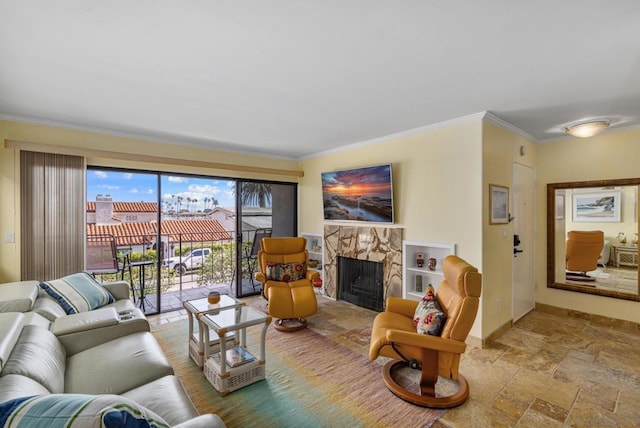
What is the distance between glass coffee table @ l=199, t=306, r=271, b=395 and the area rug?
0.07 meters

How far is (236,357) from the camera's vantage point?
258cm

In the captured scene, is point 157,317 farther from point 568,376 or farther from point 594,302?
point 594,302

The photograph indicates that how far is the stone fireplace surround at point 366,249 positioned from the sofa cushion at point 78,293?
9.78ft

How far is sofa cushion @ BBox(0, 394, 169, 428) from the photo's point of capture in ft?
2.88

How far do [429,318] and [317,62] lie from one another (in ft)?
6.92

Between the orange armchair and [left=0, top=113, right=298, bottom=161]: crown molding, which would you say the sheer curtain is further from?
the orange armchair

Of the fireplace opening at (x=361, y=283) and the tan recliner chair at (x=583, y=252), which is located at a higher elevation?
the tan recliner chair at (x=583, y=252)

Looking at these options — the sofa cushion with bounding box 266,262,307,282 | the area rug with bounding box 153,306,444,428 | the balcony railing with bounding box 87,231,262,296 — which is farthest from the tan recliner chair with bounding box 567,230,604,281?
the balcony railing with bounding box 87,231,262,296

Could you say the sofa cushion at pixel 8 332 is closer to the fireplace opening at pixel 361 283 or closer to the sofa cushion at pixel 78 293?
the sofa cushion at pixel 78 293

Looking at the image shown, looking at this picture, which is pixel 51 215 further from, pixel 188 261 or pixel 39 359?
pixel 39 359

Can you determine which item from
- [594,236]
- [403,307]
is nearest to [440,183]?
[403,307]

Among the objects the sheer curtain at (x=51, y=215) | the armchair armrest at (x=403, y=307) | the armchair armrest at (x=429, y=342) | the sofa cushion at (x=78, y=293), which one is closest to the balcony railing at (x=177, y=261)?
the sheer curtain at (x=51, y=215)

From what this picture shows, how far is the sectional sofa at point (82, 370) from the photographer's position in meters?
0.93

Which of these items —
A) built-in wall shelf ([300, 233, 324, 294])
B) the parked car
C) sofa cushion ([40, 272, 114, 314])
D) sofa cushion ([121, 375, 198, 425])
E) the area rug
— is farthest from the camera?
built-in wall shelf ([300, 233, 324, 294])
